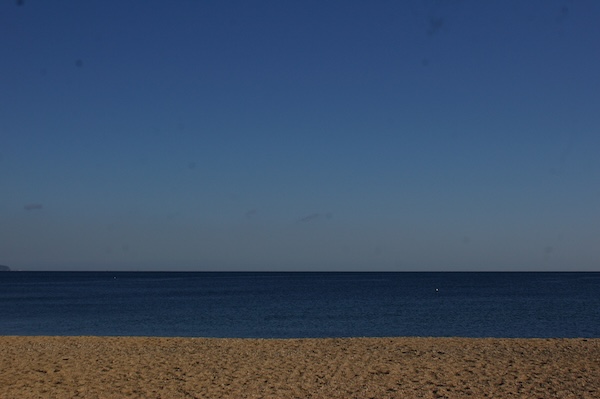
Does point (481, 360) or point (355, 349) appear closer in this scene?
point (481, 360)

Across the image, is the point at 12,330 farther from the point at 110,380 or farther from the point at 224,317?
the point at 110,380

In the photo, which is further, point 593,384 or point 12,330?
point 12,330

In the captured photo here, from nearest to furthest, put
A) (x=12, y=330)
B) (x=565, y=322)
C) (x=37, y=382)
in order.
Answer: (x=37, y=382), (x=12, y=330), (x=565, y=322)

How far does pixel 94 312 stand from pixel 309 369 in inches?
1563

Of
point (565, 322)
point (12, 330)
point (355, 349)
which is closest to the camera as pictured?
point (355, 349)

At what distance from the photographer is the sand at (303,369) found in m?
12.8

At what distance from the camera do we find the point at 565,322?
135 feet

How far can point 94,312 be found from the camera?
50.5m

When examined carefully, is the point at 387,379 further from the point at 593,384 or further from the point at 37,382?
the point at 37,382

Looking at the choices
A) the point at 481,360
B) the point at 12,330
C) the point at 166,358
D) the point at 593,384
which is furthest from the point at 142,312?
the point at 593,384

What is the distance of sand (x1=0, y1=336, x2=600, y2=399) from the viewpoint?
41.9 ft

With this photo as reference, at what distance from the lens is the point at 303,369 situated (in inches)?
586

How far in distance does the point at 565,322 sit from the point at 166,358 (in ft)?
106

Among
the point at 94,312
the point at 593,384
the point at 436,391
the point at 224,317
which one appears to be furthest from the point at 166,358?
the point at 94,312
